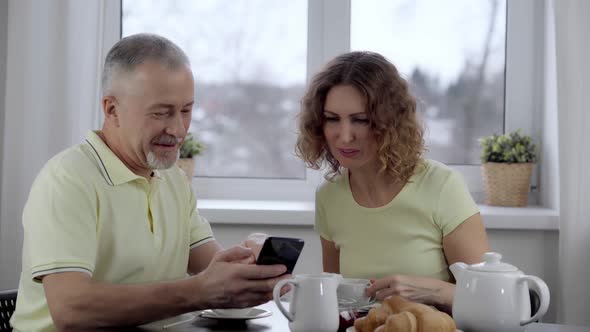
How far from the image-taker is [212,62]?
338 cm

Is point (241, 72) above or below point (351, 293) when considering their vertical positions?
above

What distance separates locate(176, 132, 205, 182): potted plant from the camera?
3.17m

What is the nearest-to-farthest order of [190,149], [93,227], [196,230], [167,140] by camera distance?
[93,227]
[167,140]
[196,230]
[190,149]

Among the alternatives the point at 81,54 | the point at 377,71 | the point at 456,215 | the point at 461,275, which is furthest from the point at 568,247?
the point at 81,54

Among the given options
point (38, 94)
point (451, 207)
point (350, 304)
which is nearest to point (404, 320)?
point (350, 304)

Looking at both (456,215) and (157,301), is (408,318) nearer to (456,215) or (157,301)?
(157,301)

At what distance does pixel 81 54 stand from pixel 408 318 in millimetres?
2133

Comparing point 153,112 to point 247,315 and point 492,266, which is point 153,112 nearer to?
point 247,315

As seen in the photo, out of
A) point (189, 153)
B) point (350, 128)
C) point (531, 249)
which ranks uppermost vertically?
point (350, 128)

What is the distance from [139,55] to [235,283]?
1.86 ft

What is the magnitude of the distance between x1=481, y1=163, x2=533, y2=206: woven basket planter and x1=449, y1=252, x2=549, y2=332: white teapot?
71.7 inches

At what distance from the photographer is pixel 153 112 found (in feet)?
5.80

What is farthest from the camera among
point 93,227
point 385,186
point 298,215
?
point 298,215

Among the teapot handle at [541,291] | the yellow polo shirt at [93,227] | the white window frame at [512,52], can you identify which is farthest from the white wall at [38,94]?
the teapot handle at [541,291]
